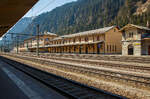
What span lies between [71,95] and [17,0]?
4.74 meters

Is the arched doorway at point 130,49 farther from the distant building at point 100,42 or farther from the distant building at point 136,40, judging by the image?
the distant building at point 100,42

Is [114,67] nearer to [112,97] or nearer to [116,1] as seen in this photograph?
[112,97]

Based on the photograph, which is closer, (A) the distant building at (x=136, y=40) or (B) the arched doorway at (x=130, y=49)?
(A) the distant building at (x=136, y=40)

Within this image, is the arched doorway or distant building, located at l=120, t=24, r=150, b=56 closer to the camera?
distant building, located at l=120, t=24, r=150, b=56

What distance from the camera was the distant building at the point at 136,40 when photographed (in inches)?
1225

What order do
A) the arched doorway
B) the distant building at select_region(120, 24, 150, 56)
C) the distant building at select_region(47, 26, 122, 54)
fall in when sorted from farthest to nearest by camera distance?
the distant building at select_region(47, 26, 122, 54)
the arched doorway
the distant building at select_region(120, 24, 150, 56)

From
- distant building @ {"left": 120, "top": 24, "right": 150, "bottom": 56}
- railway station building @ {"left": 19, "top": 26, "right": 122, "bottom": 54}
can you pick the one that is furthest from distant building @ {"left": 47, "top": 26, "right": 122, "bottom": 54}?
distant building @ {"left": 120, "top": 24, "right": 150, "bottom": 56}

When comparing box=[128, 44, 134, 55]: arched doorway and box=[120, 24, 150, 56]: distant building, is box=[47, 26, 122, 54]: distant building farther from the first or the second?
box=[128, 44, 134, 55]: arched doorway

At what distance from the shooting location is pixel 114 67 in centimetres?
1625

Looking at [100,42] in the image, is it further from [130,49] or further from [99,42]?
[130,49]

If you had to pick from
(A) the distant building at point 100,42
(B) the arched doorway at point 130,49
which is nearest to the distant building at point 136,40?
(B) the arched doorway at point 130,49

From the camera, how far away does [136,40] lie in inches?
1267

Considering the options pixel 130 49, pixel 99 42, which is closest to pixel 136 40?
pixel 130 49

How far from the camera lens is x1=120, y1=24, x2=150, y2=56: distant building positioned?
A: 31125 mm
